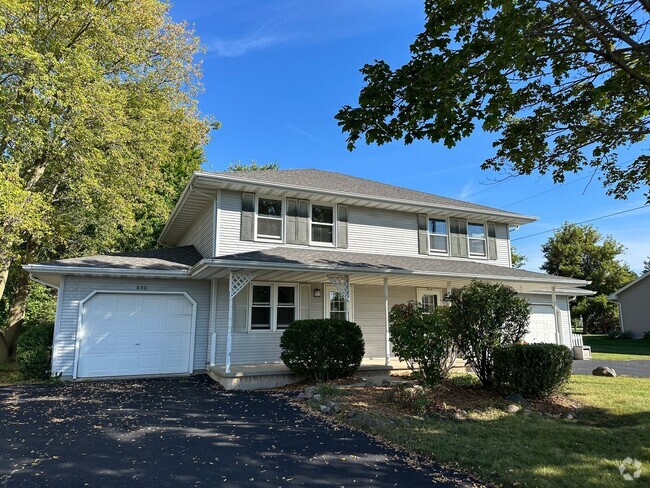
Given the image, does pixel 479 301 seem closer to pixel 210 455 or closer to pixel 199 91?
pixel 210 455

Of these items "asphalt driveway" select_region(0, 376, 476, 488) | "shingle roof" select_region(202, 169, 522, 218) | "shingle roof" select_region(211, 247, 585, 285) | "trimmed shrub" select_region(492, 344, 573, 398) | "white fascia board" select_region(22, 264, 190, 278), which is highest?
"shingle roof" select_region(202, 169, 522, 218)

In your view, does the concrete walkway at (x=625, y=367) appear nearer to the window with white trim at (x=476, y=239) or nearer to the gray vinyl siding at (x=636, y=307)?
the window with white trim at (x=476, y=239)

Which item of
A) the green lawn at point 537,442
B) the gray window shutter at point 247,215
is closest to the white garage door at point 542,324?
the green lawn at point 537,442

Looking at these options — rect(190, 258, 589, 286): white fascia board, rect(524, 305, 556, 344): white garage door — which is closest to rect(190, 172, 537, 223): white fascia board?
rect(190, 258, 589, 286): white fascia board

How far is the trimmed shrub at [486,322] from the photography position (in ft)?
27.1

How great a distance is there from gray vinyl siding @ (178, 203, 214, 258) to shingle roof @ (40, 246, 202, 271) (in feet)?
1.23

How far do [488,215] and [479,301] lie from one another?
7.72m

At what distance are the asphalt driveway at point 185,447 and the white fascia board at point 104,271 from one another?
3092mm

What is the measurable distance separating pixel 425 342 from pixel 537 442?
9.08 ft

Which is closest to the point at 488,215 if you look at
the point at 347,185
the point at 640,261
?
the point at 347,185

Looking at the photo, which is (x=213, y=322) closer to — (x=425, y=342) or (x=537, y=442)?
(x=425, y=342)

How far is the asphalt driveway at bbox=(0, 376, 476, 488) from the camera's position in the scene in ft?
14.0

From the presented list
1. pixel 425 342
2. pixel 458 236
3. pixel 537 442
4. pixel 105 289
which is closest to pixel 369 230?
pixel 458 236

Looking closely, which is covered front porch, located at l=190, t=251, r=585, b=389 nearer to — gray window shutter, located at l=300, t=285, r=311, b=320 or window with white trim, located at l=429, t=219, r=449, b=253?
gray window shutter, located at l=300, t=285, r=311, b=320
